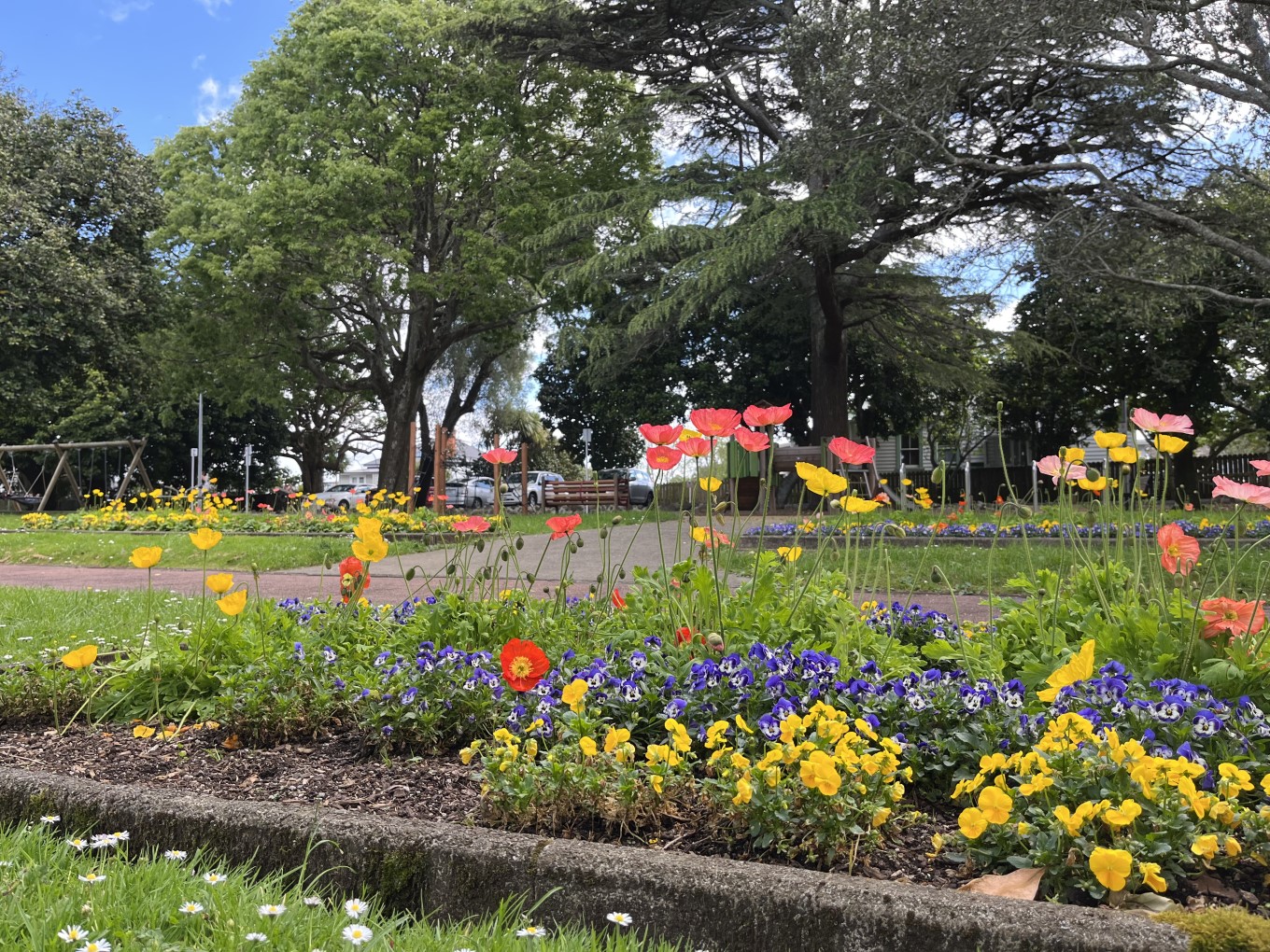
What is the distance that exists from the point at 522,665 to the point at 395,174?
1809 cm

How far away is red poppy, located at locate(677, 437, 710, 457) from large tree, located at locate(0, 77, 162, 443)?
76.4ft

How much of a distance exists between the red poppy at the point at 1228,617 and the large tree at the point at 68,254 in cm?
2443

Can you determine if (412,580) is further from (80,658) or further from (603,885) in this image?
(603,885)

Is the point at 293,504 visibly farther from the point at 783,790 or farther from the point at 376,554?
the point at 783,790

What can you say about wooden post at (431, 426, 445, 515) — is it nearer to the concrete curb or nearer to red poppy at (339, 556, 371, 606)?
red poppy at (339, 556, 371, 606)

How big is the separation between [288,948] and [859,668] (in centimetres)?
137

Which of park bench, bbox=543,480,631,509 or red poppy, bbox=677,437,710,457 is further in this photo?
park bench, bbox=543,480,631,509

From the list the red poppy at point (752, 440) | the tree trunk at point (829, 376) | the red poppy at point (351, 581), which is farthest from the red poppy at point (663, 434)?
the tree trunk at point (829, 376)

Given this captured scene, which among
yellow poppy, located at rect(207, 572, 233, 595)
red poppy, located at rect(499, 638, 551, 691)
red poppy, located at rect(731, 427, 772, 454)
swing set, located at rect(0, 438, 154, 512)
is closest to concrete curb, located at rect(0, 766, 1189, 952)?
red poppy, located at rect(499, 638, 551, 691)

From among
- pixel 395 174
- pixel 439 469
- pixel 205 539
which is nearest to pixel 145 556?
pixel 205 539

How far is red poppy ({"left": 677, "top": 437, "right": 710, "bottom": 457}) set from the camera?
249cm

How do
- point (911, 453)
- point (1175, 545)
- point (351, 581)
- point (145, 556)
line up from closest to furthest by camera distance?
point (1175, 545), point (145, 556), point (351, 581), point (911, 453)

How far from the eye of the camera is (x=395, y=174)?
18328mm

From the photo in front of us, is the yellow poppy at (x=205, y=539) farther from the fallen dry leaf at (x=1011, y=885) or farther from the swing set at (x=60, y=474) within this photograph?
the swing set at (x=60, y=474)
